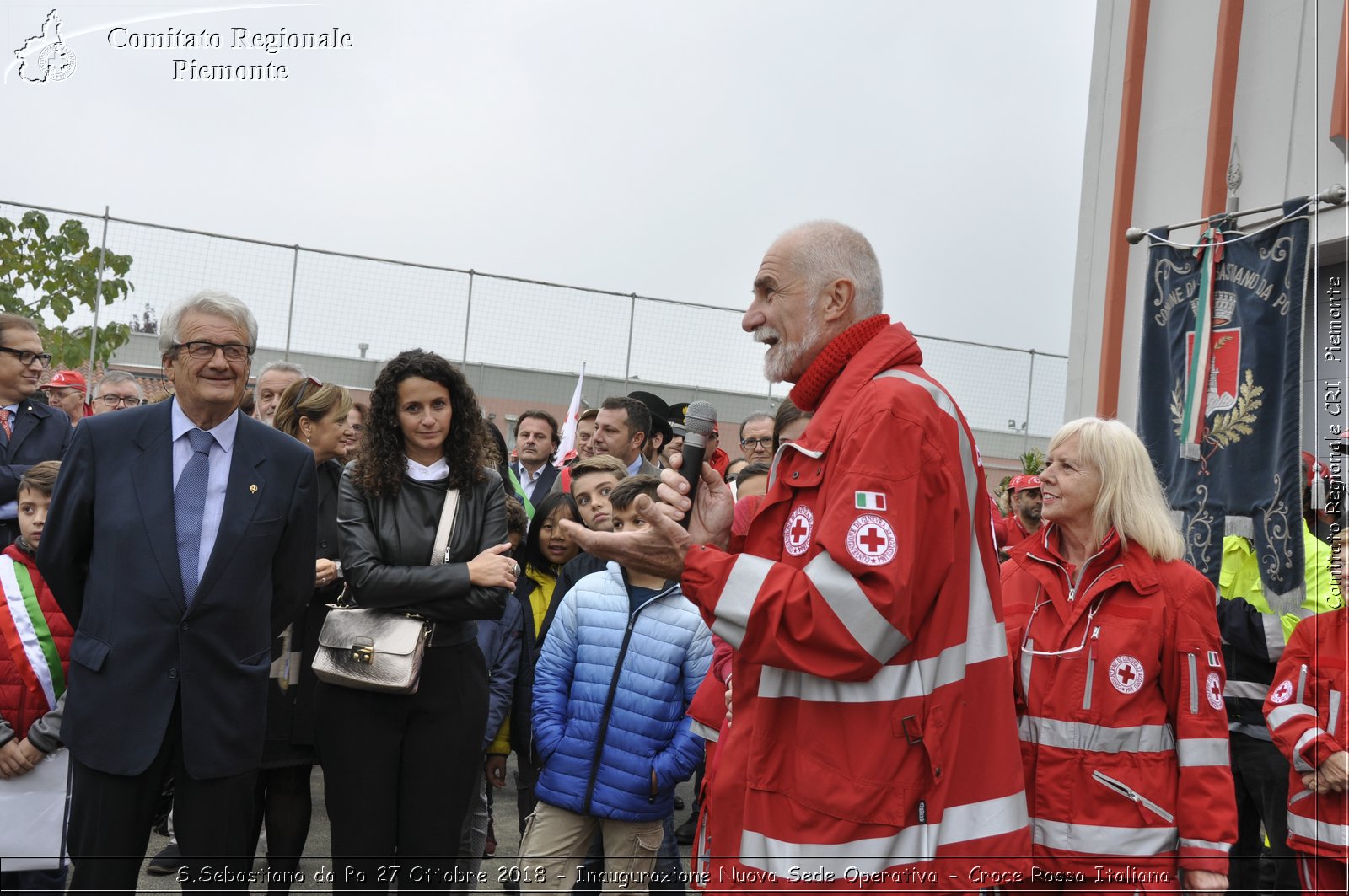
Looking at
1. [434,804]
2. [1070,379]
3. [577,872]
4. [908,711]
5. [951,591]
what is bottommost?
[577,872]

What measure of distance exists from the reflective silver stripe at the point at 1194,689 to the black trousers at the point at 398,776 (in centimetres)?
256

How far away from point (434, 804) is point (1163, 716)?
260 centimetres

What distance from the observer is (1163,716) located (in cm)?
336

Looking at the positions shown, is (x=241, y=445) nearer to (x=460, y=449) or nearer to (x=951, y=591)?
(x=460, y=449)

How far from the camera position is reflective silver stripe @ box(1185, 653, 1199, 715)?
3.31m

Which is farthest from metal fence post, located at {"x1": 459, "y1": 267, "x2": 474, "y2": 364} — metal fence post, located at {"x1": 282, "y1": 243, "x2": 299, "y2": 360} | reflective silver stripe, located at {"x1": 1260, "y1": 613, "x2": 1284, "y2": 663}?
reflective silver stripe, located at {"x1": 1260, "y1": 613, "x2": 1284, "y2": 663}

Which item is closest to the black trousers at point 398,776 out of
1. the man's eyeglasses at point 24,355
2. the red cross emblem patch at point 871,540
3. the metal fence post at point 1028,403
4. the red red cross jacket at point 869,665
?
the red red cross jacket at point 869,665

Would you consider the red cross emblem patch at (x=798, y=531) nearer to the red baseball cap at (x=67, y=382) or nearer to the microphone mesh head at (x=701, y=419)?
the microphone mesh head at (x=701, y=419)

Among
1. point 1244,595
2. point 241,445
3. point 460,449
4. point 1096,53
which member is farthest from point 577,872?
point 1096,53

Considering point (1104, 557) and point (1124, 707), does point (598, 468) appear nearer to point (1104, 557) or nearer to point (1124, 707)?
point (1104, 557)

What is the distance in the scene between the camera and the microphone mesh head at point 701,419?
2.81 meters

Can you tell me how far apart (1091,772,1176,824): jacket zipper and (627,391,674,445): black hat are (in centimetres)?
463

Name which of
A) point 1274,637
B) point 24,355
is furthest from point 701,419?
point 24,355

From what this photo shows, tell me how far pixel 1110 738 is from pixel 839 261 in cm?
183
